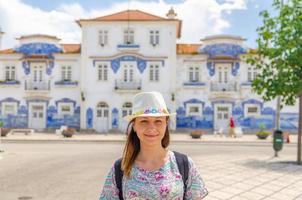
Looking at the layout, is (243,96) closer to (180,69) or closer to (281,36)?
(180,69)

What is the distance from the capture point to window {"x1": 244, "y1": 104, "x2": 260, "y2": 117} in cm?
3697

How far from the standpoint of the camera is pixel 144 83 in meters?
37.1

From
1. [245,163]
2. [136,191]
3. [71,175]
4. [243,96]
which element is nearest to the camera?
[136,191]

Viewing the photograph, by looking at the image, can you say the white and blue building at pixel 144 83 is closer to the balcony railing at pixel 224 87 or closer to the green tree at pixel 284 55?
the balcony railing at pixel 224 87

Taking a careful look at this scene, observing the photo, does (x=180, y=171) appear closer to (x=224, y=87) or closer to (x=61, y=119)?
(x=224, y=87)

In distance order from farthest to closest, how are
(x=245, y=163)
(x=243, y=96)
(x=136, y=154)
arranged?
(x=243, y=96)
(x=245, y=163)
(x=136, y=154)

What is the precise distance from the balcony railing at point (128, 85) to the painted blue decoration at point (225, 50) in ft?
22.7

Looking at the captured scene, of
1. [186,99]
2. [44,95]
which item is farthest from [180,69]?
[44,95]

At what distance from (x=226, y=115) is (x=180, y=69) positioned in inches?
A: 230

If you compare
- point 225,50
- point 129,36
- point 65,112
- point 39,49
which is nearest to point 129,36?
point 129,36

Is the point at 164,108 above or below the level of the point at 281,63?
below

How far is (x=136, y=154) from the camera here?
2.89 metres

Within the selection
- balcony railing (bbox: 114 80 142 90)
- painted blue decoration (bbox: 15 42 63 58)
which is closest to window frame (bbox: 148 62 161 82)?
balcony railing (bbox: 114 80 142 90)

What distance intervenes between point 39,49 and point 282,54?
27901 millimetres
